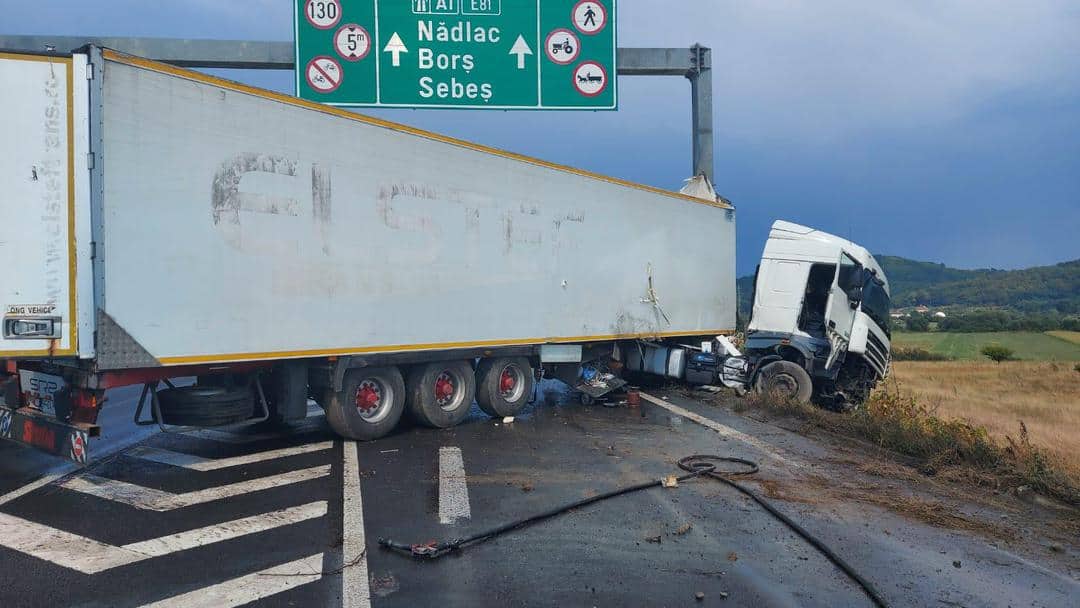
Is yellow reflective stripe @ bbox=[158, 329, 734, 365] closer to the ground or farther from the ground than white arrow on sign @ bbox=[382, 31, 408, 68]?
closer to the ground

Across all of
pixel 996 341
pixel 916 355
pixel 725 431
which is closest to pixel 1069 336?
pixel 996 341

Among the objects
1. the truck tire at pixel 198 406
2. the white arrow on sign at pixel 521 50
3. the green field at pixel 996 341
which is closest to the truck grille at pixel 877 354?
the white arrow on sign at pixel 521 50

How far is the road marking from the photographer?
16.7ft

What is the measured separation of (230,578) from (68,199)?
11.2 feet

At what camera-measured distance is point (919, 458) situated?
29.2ft

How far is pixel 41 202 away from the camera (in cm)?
607

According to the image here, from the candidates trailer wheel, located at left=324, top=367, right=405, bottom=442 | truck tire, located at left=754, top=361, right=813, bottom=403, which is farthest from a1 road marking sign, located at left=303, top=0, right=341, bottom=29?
truck tire, located at left=754, top=361, right=813, bottom=403

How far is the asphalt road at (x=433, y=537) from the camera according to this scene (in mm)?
4668

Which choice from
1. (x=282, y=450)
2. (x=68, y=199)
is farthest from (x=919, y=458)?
(x=68, y=199)

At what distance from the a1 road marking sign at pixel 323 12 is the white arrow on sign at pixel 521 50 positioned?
106 inches

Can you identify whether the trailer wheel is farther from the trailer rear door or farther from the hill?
the hill

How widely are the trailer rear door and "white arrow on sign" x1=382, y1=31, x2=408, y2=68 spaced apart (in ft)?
19.7

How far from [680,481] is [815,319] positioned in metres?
7.36

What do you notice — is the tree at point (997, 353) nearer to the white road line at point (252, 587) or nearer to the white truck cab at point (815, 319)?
the white truck cab at point (815, 319)
